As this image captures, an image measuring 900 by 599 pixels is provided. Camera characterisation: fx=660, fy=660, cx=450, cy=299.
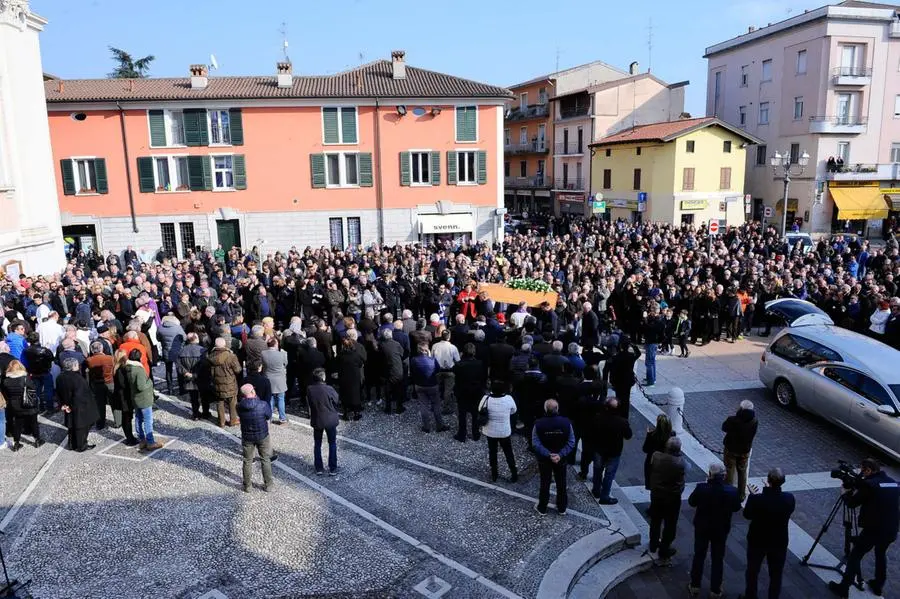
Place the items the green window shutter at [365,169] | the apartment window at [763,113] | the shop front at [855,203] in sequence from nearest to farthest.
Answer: the green window shutter at [365,169] < the shop front at [855,203] < the apartment window at [763,113]

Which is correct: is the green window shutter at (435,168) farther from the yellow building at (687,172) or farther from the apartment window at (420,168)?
the yellow building at (687,172)

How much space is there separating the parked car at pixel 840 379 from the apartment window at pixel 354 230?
21763mm

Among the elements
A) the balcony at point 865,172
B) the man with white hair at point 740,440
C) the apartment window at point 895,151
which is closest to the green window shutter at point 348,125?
the man with white hair at point 740,440

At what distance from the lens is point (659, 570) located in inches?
290

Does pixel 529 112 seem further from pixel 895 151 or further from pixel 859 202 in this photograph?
pixel 895 151

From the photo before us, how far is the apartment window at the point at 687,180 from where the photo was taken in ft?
117

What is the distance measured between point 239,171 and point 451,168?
9.71 metres

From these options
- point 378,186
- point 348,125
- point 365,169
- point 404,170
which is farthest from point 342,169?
point 404,170

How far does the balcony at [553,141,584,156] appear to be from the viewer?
45219 millimetres

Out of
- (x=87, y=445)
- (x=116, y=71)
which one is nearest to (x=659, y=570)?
(x=87, y=445)

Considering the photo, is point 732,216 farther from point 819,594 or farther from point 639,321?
point 819,594

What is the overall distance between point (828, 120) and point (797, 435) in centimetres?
3179

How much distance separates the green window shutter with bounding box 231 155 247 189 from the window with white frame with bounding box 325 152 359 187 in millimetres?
3663

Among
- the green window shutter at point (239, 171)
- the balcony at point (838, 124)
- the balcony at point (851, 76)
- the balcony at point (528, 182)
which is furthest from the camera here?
the balcony at point (528, 182)
